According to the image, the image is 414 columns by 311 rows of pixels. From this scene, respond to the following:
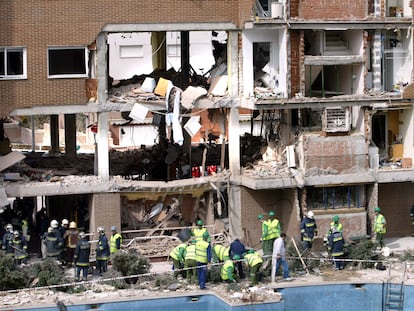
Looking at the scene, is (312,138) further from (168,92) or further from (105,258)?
(105,258)

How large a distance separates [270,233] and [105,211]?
234 inches

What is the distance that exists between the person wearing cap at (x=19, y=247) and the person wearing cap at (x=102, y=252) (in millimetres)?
2427

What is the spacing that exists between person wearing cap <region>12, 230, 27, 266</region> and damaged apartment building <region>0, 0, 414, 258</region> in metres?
1.96

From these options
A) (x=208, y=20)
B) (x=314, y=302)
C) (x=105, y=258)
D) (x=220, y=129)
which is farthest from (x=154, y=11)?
(x=314, y=302)

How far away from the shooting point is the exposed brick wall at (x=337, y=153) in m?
38.8

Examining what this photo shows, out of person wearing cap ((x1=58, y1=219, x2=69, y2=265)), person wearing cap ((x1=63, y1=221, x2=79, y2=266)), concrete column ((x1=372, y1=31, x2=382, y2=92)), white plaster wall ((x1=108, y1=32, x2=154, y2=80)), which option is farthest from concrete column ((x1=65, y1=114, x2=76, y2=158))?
white plaster wall ((x1=108, y1=32, x2=154, y2=80))

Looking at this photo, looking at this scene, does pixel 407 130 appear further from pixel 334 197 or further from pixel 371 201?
pixel 334 197

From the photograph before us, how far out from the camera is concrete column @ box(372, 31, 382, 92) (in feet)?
131

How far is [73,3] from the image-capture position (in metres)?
37.8

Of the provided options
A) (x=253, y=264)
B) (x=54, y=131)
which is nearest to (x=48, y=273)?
(x=253, y=264)

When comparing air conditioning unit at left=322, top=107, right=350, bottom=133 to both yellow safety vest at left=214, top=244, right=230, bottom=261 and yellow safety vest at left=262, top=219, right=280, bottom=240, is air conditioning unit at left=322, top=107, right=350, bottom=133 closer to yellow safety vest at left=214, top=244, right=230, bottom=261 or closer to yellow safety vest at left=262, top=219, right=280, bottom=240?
yellow safety vest at left=262, top=219, right=280, bottom=240

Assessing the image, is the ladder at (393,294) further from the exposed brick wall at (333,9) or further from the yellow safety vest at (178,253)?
the exposed brick wall at (333,9)

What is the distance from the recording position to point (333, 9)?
3900 centimetres

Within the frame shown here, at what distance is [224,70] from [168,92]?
2.41m
